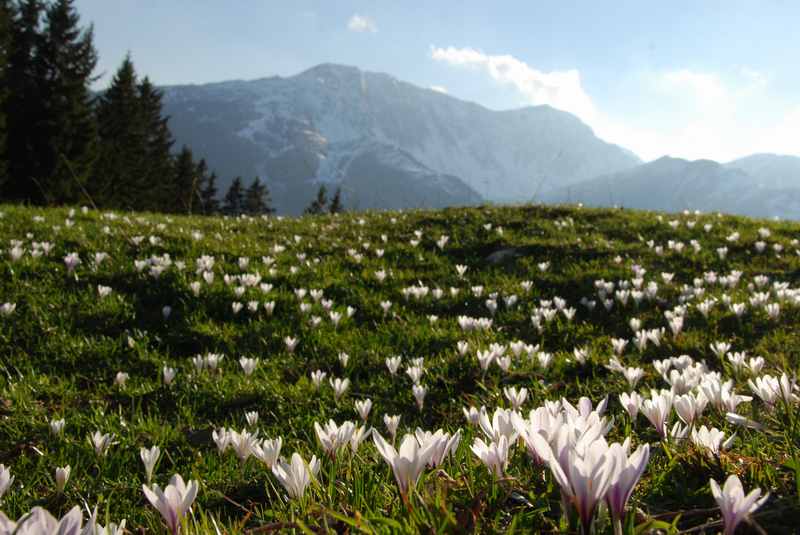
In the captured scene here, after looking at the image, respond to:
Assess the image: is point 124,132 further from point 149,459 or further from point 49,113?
point 149,459

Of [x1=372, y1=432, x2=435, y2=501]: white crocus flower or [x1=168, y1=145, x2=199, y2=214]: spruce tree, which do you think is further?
[x1=168, y1=145, x2=199, y2=214]: spruce tree

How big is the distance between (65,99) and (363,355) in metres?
47.5

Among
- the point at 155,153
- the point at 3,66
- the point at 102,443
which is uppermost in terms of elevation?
the point at 3,66

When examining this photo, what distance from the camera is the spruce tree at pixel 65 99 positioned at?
130 ft

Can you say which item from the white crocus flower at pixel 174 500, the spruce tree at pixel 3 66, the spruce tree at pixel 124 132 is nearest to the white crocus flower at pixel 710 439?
the white crocus flower at pixel 174 500

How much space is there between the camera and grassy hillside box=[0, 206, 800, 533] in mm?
1799

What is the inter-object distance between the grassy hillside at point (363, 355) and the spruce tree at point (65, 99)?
36.8 meters

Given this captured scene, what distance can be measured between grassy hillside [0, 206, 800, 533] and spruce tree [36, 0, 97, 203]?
121ft

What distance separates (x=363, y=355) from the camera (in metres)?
4.57

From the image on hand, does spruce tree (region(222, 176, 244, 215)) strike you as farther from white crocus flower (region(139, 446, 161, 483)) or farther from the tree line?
white crocus flower (region(139, 446, 161, 483))

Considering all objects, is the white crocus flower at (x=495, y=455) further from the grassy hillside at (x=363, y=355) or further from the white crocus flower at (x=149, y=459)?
the white crocus flower at (x=149, y=459)

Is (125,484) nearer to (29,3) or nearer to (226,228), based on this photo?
(226,228)

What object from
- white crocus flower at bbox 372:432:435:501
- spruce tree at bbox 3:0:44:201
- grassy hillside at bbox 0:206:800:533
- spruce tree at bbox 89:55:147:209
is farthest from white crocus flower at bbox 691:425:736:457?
spruce tree at bbox 89:55:147:209

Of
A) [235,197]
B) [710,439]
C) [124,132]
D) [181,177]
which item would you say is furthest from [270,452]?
[235,197]
